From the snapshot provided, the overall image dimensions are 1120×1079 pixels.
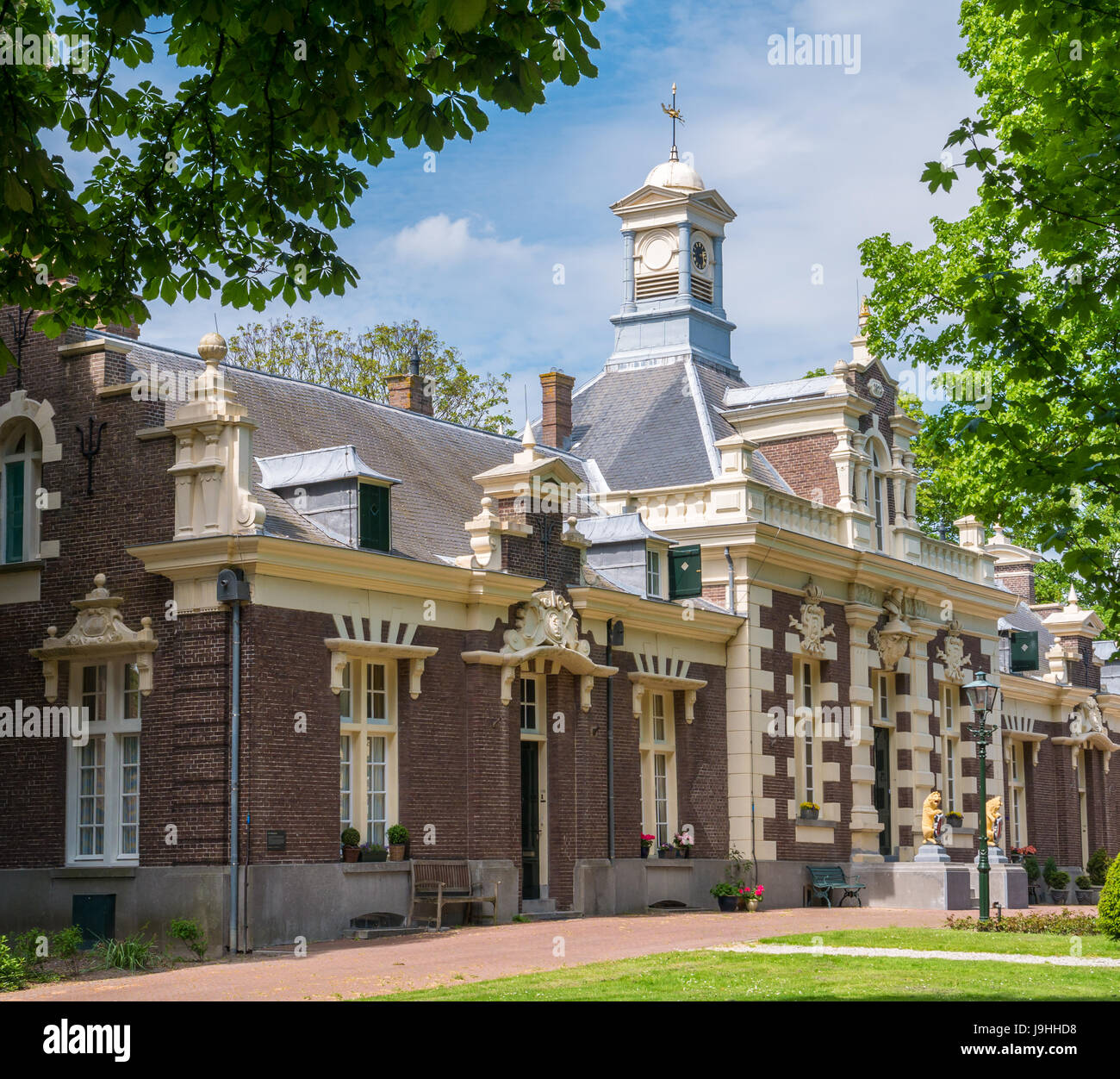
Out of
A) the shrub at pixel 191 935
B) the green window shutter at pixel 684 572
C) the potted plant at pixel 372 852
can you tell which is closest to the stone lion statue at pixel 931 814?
the green window shutter at pixel 684 572

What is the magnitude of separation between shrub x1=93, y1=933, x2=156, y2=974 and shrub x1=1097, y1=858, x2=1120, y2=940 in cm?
1190

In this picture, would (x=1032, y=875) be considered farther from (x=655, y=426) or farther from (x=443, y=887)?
(x=443, y=887)

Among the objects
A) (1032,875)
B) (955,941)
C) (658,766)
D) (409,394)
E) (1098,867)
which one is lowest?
(1098,867)

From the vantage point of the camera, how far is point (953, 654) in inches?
1521

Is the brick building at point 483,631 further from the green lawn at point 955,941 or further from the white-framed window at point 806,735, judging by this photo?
the green lawn at point 955,941

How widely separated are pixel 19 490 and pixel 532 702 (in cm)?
837

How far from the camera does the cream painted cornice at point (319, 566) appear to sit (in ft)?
70.5

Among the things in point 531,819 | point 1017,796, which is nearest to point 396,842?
point 531,819

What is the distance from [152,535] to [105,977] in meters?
6.32

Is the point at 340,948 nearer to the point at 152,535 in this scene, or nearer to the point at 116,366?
the point at 152,535

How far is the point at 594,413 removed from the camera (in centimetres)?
3628

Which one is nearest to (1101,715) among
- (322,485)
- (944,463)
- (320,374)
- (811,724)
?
(944,463)

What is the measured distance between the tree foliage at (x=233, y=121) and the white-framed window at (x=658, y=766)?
655 inches
